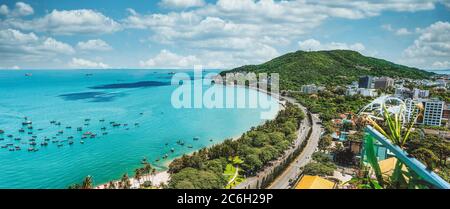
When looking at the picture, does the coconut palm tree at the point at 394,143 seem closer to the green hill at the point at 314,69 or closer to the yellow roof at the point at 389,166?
the yellow roof at the point at 389,166

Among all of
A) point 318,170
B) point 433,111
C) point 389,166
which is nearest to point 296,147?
point 318,170

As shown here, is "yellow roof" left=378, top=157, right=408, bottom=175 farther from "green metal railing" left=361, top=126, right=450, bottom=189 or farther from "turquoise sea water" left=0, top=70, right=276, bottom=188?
"turquoise sea water" left=0, top=70, right=276, bottom=188

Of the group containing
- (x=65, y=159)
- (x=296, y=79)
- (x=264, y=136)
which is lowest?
(x=65, y=159)

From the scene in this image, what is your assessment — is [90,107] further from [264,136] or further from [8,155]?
[264,136]

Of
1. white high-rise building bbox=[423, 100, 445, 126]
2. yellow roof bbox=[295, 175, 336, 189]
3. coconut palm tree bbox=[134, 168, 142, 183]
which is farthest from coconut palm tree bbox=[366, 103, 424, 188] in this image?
coconut palm tree bbox=[134, 168, 142, 183]

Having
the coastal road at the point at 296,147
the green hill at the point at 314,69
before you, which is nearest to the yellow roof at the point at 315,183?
the coastal road at the point at 296,147

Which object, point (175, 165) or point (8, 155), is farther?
point (8, 155)
